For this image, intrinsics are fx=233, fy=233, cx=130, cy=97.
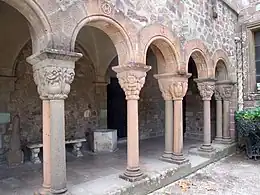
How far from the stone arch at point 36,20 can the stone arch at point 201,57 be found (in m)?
3.17

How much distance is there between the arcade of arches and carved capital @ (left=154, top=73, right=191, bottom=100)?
0.02 meters

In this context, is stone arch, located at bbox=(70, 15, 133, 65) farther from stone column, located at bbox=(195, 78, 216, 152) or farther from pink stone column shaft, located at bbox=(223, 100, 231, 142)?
pink stone column shaft, located at bbox=(223, 100, 231, 142)

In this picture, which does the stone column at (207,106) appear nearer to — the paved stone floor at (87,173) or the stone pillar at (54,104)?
the paved stone floor at (87,173)

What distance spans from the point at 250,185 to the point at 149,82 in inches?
204

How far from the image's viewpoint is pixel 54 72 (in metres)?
2.58

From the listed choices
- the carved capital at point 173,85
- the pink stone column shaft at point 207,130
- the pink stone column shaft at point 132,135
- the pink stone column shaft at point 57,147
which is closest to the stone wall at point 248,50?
the pink stone column shaft at point 207,130

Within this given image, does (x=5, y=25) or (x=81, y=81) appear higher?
(x=5, y=25)

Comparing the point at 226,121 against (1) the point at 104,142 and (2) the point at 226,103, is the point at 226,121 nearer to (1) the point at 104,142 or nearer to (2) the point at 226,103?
(2) the point at 226,103

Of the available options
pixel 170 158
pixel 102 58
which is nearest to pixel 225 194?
pixel 170 158

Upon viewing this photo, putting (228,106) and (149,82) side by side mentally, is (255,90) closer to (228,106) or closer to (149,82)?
(228,106)

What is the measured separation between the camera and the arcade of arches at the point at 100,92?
2652 millimetres

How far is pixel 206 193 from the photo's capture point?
3570 mm

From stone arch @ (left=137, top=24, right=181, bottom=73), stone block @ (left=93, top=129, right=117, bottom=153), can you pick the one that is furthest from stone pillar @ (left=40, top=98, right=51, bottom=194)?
stone block @ (left=93, top=129, right=117, bottom=153)

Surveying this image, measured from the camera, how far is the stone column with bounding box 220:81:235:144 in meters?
6.36
